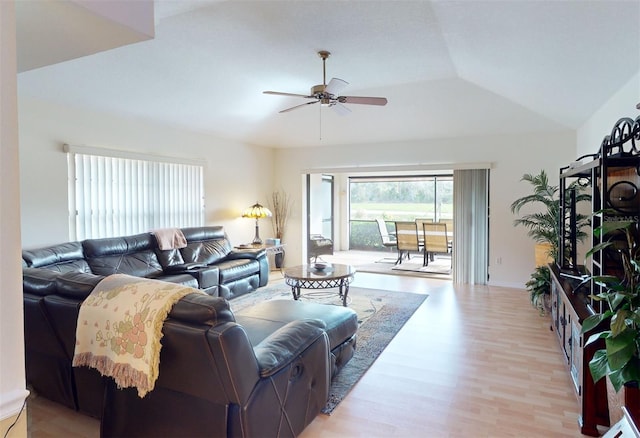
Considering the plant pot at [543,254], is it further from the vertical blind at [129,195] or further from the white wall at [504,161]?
the vertical blind at [129,195]

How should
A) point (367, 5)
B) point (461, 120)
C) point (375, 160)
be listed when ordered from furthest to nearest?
point (375, 160)
point (461, 120)
point (367, 5)

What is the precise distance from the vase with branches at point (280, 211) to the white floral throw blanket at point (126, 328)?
581cm

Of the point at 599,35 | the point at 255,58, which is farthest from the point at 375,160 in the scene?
the point at 599,35

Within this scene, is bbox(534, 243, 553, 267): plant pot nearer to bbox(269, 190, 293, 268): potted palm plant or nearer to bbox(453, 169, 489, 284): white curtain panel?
bbox(453, 169, 489, 284): white curtain panel

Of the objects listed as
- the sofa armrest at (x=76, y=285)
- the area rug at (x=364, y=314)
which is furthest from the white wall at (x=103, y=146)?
the sofa armrest at (x=76, y=285)

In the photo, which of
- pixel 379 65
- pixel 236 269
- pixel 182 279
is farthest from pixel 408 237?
pixel 182 279

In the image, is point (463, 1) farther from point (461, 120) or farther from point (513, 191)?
point (513, 191)

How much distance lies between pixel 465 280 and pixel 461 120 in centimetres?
258

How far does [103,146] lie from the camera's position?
482 cm

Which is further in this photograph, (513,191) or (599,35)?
(513,191)

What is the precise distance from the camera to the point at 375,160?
7078 millimetres

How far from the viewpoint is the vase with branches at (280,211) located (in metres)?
7.95

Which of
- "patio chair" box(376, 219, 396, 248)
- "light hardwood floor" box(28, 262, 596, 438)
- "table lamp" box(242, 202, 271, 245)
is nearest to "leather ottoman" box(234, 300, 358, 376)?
"light hardwood floor" box(28, 262, 596, 438)

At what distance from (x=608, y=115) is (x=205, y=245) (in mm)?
5118
